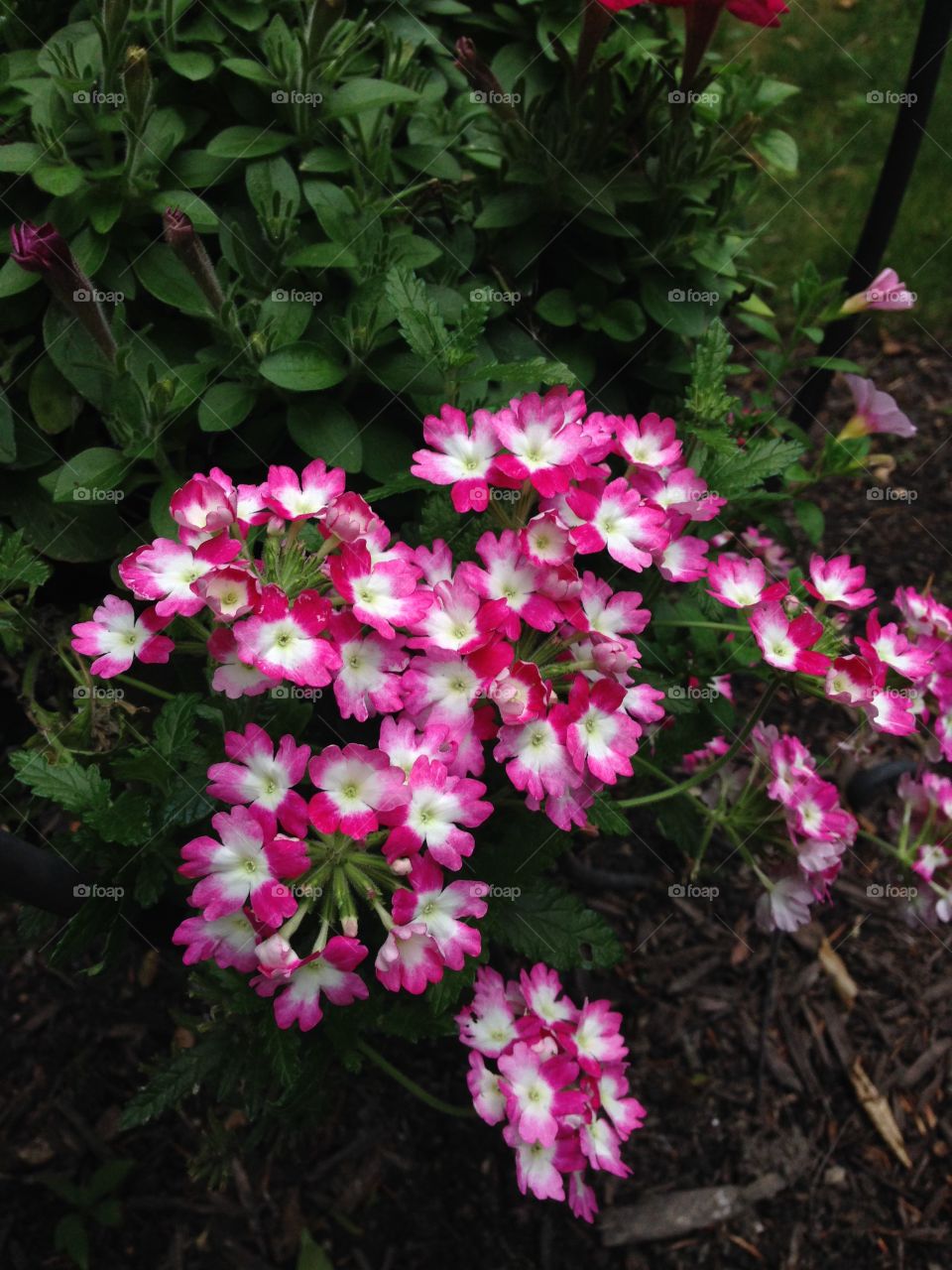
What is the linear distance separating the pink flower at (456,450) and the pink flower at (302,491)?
0.12 meters

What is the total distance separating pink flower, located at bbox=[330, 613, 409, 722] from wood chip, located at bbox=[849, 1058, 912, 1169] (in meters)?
1.68

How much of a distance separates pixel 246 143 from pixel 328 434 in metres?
0.55

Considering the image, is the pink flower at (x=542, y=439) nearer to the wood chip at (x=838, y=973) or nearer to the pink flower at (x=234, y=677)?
the pink flower at (x=234, y=677)

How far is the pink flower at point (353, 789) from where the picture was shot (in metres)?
1.25

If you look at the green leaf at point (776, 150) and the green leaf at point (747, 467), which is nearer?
the green leaf at point (747, 467)

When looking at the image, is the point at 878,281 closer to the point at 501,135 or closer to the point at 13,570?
the point at 501,135

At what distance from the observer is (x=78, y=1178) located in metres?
2.15

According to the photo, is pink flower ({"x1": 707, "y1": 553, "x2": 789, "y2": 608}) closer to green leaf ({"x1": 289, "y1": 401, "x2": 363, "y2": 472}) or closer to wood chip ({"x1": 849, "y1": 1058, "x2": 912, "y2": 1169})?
green leaf ({"x1": 289, "y1": 401, "x2": 363, "y2": 472})

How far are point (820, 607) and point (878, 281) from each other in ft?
2.36

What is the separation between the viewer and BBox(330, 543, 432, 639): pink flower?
1324mm

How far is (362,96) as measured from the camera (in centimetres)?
187

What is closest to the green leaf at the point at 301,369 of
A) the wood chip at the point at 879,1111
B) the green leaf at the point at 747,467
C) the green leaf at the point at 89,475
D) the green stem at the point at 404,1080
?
the green leaf at the point at 89,475

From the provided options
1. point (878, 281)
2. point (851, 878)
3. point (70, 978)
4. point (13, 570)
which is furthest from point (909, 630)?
point (70, 978)

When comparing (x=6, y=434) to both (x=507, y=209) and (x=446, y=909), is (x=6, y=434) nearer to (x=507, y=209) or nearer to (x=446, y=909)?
(x=507, y=209)
